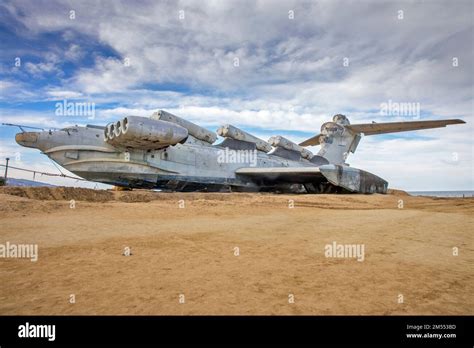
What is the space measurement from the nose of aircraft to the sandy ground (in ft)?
22.9

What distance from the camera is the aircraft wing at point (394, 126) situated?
1596cm

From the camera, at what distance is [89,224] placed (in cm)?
544

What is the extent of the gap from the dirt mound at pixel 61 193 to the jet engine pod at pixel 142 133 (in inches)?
99.7

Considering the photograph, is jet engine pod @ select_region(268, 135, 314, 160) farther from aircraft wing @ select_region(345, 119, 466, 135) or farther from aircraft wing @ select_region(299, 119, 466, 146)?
aircraft wing @ select_region(345, 119, 466, 135)

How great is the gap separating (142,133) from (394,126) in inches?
617

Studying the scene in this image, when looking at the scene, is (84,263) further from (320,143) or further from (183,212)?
(320,143)

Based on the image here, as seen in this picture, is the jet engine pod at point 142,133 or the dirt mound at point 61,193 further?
the jet engine pod at point 142,133
